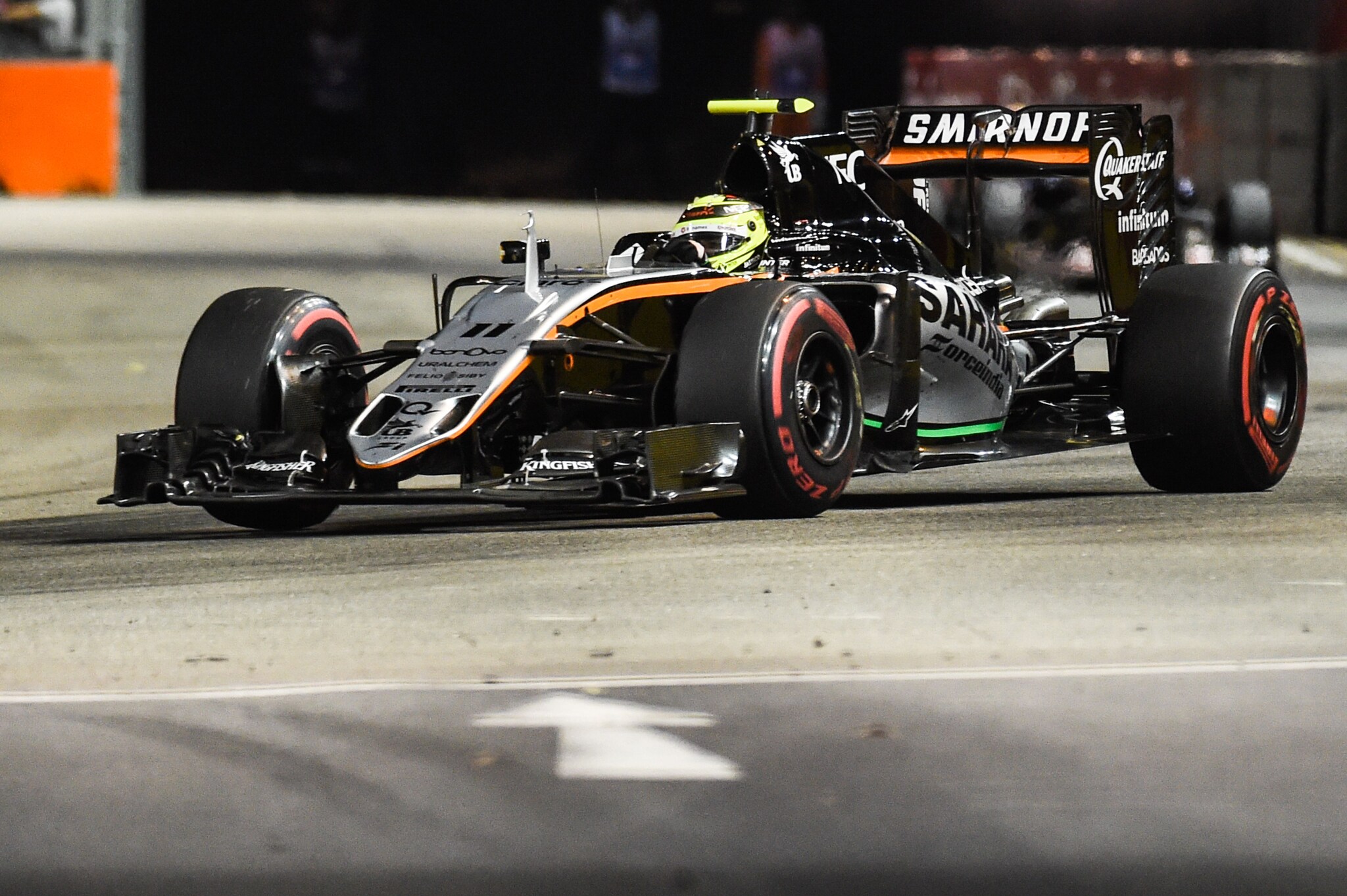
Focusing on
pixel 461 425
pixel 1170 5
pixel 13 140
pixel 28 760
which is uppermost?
pixel 1170 5

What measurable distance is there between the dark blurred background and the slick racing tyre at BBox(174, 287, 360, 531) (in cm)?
1894

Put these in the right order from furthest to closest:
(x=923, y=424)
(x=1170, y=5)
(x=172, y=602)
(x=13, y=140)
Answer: (x=1170, y=5) → (x=13, y=140) → (x=923, y=424) → (x=172, y=602)

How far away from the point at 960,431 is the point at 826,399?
1132 millimetres

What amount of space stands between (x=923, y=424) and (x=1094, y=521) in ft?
3.13

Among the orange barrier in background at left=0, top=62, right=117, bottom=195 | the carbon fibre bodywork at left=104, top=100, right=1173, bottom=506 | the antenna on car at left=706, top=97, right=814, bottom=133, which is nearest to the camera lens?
the carbon fibre bodywork at left=104, top=100, right=1173, bottom=506

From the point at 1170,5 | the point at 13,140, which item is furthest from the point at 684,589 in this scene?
the point at 1170,5

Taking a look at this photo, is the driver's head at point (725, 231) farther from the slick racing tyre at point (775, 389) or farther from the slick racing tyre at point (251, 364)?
the slick racing tyre at point (251, 364)

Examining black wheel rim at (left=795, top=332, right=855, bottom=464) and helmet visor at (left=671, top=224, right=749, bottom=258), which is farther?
helmet visor at (left=671, top=224, right=749, bottom=258)

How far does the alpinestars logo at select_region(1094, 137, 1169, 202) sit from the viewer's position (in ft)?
35.1

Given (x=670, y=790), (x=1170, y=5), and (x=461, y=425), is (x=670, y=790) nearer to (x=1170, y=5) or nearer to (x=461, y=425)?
(x=461, y=425)

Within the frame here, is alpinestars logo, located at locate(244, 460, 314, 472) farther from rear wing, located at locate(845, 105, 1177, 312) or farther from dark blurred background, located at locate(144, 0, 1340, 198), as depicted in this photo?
dark blurred background, located at locate(144, 0, 1340, 198)

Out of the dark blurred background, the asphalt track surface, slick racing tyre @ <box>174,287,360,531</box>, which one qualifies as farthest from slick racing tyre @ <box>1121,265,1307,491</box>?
the dark blurred background

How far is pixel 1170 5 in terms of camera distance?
28.6 metres

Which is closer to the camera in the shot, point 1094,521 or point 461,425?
point 461,425
